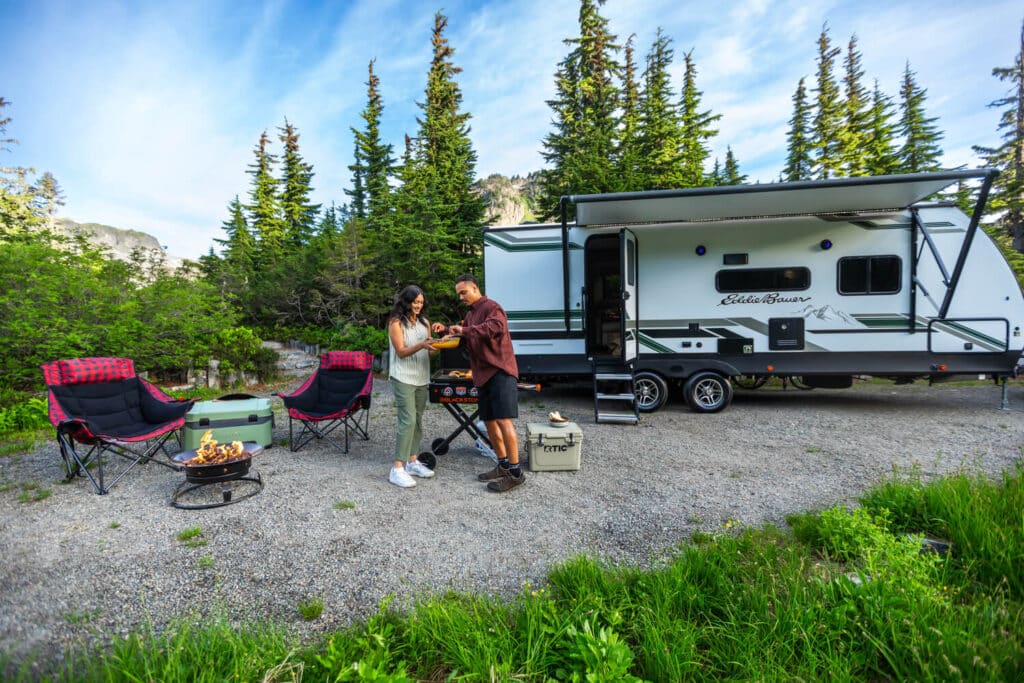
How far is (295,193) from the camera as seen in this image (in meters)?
24.8

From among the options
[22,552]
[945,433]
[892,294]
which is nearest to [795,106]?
[892,294]

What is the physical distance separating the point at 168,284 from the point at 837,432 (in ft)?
34.9

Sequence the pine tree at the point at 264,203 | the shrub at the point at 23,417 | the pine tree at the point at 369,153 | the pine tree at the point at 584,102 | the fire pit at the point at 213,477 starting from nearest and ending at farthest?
the fire pit at the point at 213,477 → the shrub at the point at 23,417 → the pine tree at the point at 584,102 → the pine tree at the point at 369,153 → the pine tree at the point at 264,203

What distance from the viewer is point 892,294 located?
19.3ft

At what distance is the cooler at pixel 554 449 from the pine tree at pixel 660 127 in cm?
1078

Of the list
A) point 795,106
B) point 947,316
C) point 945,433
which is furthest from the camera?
point 795,106

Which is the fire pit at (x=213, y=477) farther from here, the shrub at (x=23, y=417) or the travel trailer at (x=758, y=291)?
the travel trailer at (x=758, y=291)

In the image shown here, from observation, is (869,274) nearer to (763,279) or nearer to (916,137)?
(763,279)

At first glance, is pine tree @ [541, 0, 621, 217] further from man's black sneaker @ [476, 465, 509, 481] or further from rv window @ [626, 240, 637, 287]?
man's black sneaker @ [476, 465, 509, 481]

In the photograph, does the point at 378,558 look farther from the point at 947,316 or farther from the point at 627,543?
the point at 947,316

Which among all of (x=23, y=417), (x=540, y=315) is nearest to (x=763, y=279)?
(x=540, y=315)

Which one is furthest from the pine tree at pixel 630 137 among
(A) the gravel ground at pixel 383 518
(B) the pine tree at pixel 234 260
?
(B) the pine tree at pixel 234 260

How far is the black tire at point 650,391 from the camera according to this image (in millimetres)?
6379

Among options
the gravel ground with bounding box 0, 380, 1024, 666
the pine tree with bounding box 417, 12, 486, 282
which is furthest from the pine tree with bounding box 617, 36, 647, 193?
the gravel ground with bounding box 0, 380, 1024, 666
